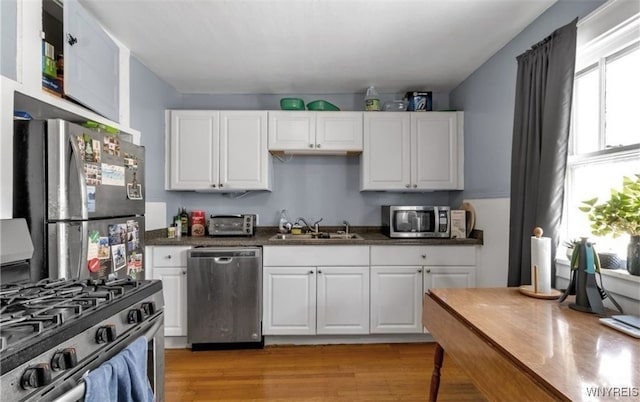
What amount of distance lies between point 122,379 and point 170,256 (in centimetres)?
189

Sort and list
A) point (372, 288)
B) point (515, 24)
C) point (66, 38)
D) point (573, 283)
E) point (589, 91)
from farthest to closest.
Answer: point (372, 288), point (515, 24), point (589, 91), point (66, 38), point (573, 283)

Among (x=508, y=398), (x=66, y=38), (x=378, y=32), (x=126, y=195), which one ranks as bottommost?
(x=508, y=398)

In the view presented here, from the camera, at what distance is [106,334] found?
0.94 metres

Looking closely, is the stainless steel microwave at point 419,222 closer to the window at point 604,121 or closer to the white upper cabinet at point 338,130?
the white upper cabinet at point 338,130

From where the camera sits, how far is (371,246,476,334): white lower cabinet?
2.72 metres

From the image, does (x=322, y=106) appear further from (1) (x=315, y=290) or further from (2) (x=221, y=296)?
(2) (x=221, y=296)

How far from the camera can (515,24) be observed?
207cm

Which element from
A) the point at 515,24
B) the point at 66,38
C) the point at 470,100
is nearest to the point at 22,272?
the point at 66,38

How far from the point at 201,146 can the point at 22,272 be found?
187 centimetres

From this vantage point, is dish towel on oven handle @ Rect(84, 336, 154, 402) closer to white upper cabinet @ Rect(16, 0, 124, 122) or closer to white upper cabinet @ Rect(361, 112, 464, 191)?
white upper cabinet @ Rect(16, 0, 124, 122)

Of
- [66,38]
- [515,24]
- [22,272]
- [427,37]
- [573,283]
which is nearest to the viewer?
[22,272]

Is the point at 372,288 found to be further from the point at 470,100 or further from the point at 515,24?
the point at 515,24

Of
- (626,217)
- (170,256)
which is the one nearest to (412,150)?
(626,217)

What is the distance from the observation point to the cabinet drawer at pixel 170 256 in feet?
8.72
